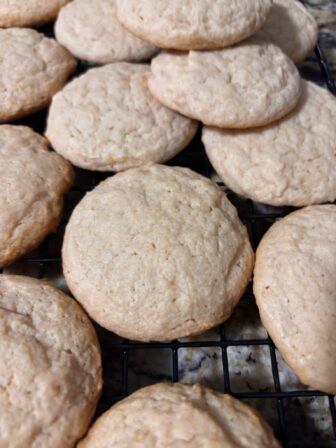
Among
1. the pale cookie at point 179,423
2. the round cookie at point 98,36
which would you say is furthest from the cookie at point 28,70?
the pale cookie at point 179,423

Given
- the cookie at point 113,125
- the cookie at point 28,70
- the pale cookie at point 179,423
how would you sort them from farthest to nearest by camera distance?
the cookie at point 28,70, the cookie at point 113,125, the pale cookie at point 179,423

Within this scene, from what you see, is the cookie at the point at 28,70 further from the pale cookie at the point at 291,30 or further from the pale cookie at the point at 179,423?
the pale cookie at the point at 179,423

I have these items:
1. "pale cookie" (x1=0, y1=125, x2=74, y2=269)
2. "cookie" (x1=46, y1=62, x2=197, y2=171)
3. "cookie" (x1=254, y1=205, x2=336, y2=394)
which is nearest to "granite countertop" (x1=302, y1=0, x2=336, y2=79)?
"cookie" (x1=46, y1=62, x2=197, y2=171)

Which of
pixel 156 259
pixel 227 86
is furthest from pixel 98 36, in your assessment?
pixel 156 259

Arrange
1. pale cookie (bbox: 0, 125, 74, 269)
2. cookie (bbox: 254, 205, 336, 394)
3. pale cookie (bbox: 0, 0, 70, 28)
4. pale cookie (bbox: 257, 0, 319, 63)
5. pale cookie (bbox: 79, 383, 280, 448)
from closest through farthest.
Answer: pale cookie (bbox: 79, 383, 280, 448) → cookie (bbox: 254, 205, 336, 394) → pale cookie (bbox: 0, 125, 74, 269) → pale cookie (bbox: 257, 0, 319, 63) → pale cookie (bbox: 0, 0, 70, 28)

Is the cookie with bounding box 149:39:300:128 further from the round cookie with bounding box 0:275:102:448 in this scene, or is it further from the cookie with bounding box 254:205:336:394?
the round cookie with bounding box 0:275:102:448

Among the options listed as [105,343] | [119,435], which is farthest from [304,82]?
[119,435]
